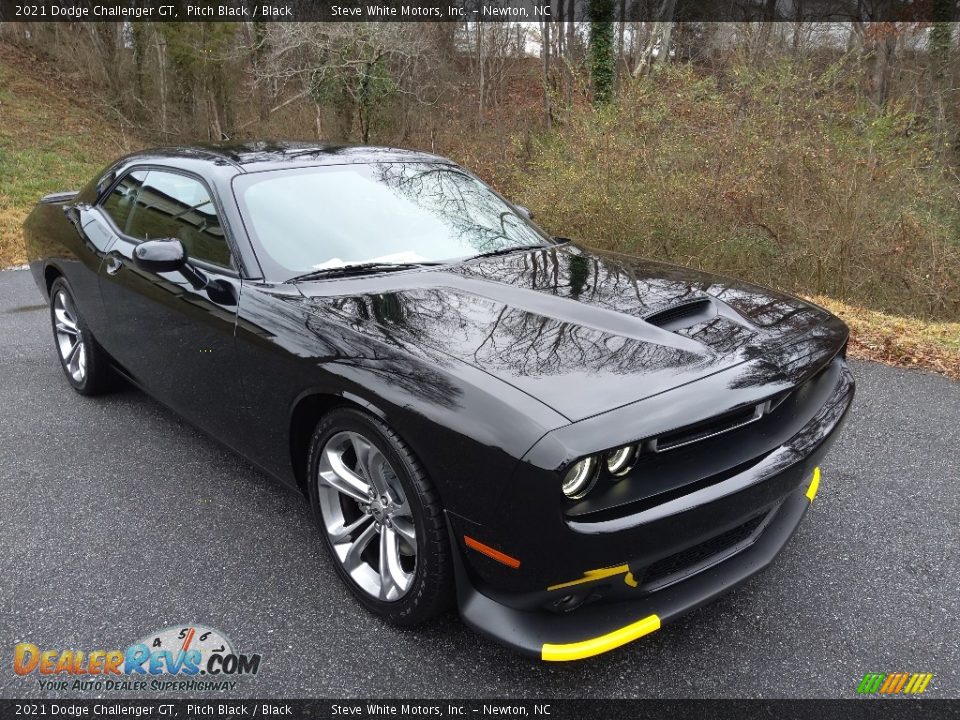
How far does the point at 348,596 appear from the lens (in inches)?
95.7

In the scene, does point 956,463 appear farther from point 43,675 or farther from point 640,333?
point 43,675

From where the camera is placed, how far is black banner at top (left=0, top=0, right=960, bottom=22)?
54.6ft

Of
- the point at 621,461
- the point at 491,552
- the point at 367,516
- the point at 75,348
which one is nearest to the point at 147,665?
the point at 367,516

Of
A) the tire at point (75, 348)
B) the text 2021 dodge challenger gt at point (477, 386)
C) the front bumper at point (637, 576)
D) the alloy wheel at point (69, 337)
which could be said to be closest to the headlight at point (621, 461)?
the text 2021 dodge challenger gt at point (477, 386)

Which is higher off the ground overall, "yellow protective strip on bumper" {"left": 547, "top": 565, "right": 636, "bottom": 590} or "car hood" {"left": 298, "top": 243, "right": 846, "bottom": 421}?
"car hood" {"left": 298, "top": 243, "right": 846, "bottom": 421}

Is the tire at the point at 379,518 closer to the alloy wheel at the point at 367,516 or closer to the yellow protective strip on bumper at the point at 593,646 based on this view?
the alloy wheel at the point at 367,516

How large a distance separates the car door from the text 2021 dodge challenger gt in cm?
1

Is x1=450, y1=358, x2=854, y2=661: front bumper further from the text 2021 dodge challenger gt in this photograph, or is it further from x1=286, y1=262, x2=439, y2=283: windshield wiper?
x1=286, y1=262, x2=439, y2=283: windshield wiper

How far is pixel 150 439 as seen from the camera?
3.69 m

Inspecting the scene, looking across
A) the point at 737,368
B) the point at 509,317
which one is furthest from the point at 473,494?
the point at 737,368

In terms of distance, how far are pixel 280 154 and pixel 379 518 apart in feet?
6.56

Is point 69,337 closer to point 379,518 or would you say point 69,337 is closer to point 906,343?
point 379,518

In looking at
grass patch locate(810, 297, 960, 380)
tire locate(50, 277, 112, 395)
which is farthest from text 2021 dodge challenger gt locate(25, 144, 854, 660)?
grass patch locate(810, 297, 960, 380)

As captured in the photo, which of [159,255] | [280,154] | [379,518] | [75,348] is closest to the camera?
[379,518]
